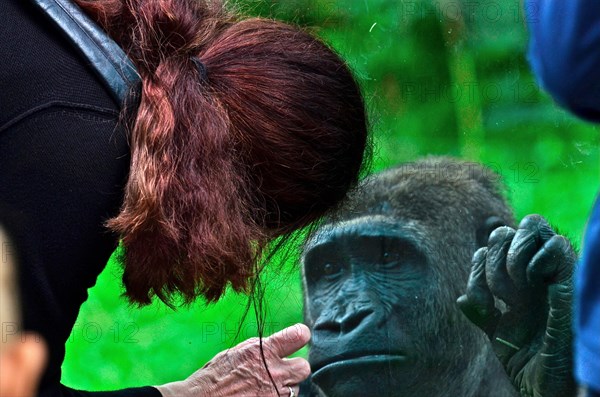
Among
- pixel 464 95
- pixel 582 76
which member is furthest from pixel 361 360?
pixel 582 76

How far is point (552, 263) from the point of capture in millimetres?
2057

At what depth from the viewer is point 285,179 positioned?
1.42m

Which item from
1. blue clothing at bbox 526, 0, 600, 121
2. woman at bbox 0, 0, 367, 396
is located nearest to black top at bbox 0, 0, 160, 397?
woman at bbox 0, 0, 367, 396

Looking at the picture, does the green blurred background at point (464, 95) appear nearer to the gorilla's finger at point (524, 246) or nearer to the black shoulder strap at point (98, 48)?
the gorilla's finger at point (524, 246)

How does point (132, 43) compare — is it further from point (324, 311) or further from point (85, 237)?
point (324, 311)

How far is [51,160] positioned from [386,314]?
109 cm

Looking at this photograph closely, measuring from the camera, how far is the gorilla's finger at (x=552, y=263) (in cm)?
206

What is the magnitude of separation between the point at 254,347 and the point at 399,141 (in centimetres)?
53

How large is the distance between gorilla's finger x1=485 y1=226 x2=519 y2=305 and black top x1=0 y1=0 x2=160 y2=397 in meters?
1.01

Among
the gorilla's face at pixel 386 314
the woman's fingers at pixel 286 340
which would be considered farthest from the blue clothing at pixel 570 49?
the gorilla's face at pixel 386 314

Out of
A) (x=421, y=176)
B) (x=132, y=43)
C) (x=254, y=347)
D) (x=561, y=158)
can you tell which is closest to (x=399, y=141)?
(x=421, y=176)

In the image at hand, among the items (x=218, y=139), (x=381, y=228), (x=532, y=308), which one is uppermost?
(x=218, y=139)

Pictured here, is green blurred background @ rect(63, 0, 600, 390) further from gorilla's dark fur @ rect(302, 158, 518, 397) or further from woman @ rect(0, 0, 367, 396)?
woman @ rect(0, 0, 367, 396)

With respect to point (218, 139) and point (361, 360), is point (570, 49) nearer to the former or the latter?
point (218, 139)
